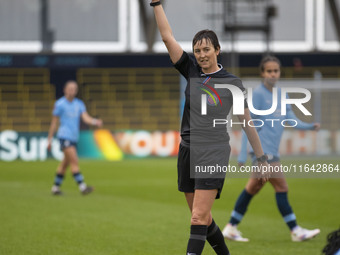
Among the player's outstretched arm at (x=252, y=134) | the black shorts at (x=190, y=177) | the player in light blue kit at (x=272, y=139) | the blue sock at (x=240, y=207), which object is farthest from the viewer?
the blue sock at (x=240, y=207)

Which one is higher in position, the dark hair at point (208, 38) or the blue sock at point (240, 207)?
the dark hair at point (208, 38)

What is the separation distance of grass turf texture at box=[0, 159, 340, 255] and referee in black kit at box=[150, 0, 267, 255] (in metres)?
2.06

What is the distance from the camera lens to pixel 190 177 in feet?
18.9

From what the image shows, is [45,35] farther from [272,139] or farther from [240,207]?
[272,139]

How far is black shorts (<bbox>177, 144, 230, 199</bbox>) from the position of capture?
564cm

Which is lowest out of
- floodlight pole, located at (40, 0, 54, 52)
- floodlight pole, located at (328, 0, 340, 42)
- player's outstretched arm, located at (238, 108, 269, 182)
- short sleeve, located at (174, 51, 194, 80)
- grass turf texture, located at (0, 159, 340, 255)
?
grass turf texture, located at (0, 159, 340, 255)

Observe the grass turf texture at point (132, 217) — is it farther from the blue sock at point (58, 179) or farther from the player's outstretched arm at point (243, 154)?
the player's outstretched arm at point (243, 154)

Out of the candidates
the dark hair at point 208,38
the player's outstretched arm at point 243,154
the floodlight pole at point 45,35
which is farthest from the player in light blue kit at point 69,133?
the floodlight pole at point 45,35

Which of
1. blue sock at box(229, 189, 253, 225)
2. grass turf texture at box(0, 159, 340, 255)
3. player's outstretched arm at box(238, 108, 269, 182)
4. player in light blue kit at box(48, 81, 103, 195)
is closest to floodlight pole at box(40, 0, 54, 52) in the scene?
grass turf texture at box(0, 159, 340, 255)

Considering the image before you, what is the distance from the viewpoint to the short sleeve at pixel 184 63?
222 inches

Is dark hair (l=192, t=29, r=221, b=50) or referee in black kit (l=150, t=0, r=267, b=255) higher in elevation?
dark hair (l=192, t=29, r=221, b=50)

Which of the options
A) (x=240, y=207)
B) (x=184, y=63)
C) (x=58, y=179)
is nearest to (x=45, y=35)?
(x=58, y=179)

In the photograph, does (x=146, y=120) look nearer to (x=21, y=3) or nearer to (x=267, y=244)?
(x=21, y=3)

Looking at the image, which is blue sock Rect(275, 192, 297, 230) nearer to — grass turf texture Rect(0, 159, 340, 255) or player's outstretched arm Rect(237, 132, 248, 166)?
grass turf texture Rect(0, 159, 340, 255)
